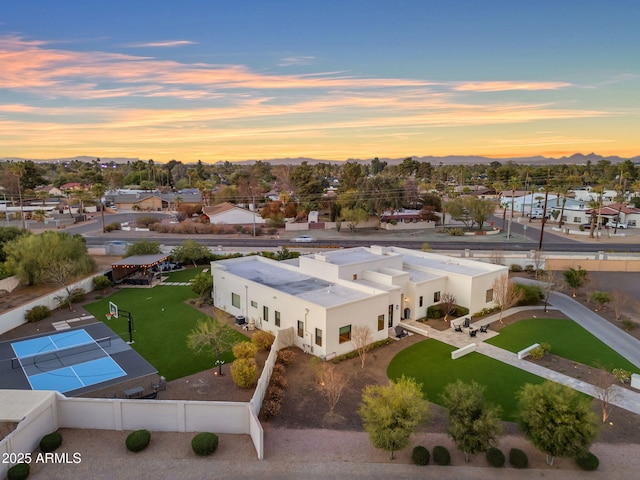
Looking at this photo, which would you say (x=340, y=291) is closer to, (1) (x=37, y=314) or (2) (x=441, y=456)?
(2) (x=441, y=456)

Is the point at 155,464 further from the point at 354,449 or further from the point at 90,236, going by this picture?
the point at 90,236

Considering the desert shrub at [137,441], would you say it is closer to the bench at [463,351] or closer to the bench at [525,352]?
the bench at [463,351]

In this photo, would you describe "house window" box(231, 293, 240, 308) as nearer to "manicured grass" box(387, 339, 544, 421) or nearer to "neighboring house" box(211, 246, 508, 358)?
"neighboring house" box(211, 246, 508, 358)

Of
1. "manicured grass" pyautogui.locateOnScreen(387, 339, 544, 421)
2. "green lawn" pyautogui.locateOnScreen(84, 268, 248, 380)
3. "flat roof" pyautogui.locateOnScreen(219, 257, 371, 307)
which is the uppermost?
"flat roof" pyautogui.locateOnScreen(219, 257, 371, 307)

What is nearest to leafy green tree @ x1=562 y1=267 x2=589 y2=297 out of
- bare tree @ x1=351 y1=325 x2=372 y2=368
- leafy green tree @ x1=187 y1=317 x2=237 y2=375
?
bare tree @ x1=351 y1=325 x2=372 y2=368

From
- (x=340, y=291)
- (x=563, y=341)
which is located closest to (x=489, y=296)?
(x=563, y=341)

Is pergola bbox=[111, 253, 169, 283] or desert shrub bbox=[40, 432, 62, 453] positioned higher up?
pergola bbox=[111, 253, 169, 283]

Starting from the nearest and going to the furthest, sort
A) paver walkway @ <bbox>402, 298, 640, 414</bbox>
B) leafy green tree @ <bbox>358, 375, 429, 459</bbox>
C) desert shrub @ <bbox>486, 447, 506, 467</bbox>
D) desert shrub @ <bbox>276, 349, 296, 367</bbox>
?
1. leafy green tree @ <bbox>358, 375, 429, 459</bbox>
2. desert shrub @ <bbox>486, 447, 506, 467</bbox>
3. paver walkway @ <bbox>402, 298, 640, 414</bbox>
4. desert shrub @ <bbox>276, 349, 296, 367</bbox>
